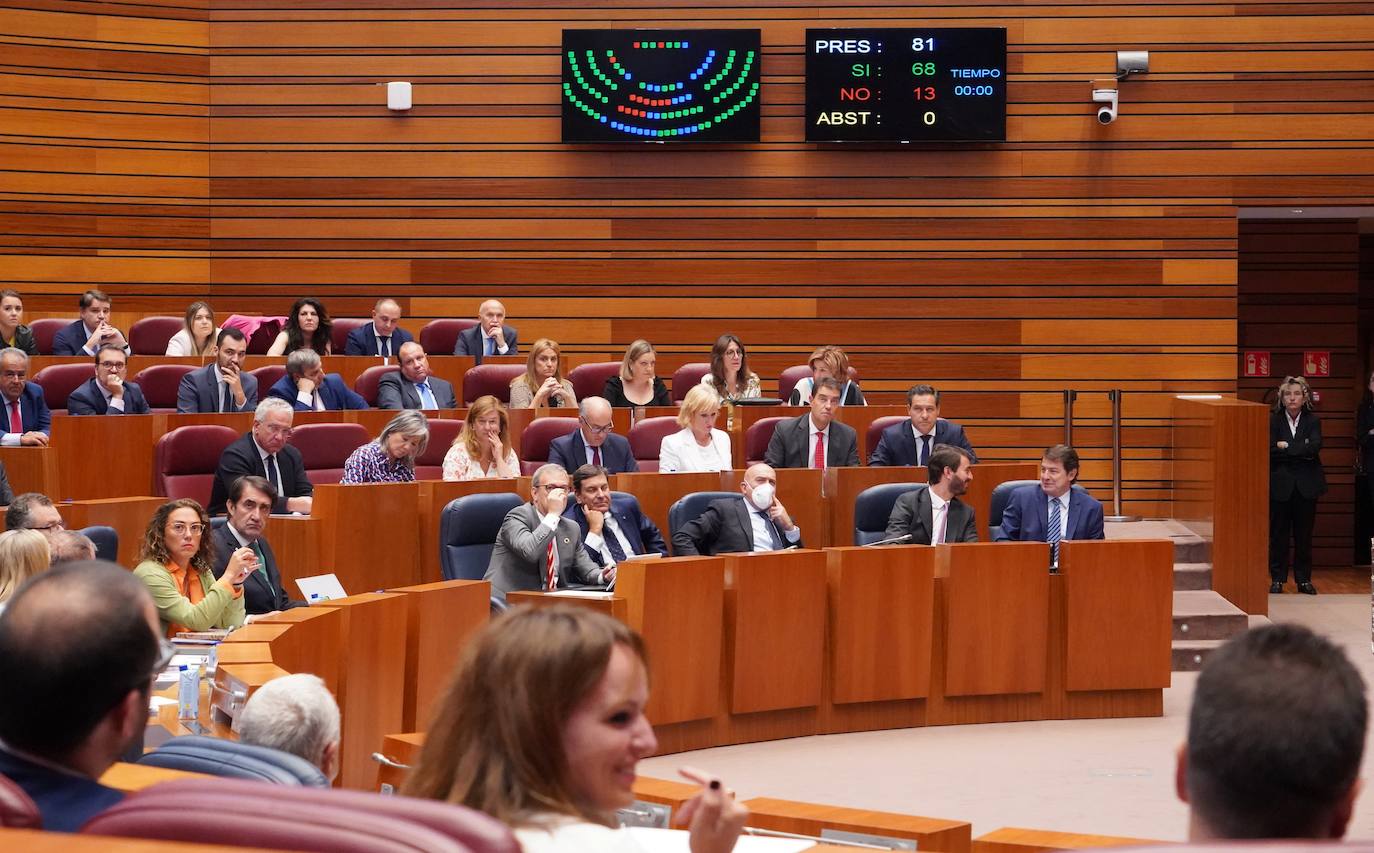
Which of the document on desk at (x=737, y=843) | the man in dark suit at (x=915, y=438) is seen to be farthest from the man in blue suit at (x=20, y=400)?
the document on desk at (x=737, y=843)

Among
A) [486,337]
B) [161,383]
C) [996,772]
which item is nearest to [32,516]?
[996,772]

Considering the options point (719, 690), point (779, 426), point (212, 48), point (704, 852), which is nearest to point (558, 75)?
point (212, 48)

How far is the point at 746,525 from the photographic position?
234 inches

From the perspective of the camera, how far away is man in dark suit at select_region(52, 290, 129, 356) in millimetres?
7660

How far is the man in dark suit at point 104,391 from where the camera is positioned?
648 cm

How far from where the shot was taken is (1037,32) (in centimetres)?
920

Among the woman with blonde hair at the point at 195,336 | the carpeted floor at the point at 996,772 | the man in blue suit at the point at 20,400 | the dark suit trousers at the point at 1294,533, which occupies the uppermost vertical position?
the woman with blonde hair at the point at 195,336

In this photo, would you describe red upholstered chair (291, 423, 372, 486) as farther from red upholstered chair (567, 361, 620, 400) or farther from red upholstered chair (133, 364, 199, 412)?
red upholstered chair (567, 361, 620, 400)

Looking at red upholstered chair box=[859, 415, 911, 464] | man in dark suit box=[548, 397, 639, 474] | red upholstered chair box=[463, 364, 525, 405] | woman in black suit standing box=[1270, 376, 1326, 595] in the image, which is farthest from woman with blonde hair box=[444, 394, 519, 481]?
woman in black suit standing box=[1270, 376, 1326, 595]

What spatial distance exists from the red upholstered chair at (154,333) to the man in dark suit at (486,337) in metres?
1.49

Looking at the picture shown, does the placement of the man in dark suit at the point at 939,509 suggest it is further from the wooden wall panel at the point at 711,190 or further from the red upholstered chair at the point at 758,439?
the wooden wall panel at the point at 711,190

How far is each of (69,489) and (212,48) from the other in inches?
174

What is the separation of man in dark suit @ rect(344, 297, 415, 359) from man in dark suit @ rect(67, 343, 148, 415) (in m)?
1.95

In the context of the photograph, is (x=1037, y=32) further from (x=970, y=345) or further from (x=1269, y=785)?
(x=1269, y=785)
